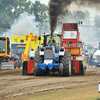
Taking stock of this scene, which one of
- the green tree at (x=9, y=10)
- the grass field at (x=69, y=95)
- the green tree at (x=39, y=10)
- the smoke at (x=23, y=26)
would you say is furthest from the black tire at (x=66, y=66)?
the green tree at (x=39, y=10)

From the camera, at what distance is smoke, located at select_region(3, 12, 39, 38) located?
7462 centimetres

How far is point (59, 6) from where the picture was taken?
1662cm

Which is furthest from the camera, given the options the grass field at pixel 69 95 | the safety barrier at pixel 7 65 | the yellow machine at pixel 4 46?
the yellow machine at pixel 4 46

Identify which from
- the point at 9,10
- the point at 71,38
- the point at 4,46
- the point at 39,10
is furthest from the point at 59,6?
the point at 39,10

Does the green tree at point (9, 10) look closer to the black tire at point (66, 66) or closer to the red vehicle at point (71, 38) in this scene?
the red vehicle at point (71, 38)

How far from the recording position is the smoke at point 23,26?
74.6 meters

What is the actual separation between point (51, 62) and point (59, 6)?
311 cm

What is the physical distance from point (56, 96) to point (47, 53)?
740 centimetres

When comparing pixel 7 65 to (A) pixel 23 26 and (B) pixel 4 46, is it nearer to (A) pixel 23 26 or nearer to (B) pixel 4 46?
(B) pixel 4 46

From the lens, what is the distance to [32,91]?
1027 centimetres

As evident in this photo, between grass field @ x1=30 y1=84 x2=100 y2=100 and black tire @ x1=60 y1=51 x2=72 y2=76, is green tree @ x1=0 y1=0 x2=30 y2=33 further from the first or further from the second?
grass field @ x1=30 y1=84 x2=100 y2=100

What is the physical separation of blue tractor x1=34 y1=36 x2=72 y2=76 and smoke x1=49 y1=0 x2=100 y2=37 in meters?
1.26

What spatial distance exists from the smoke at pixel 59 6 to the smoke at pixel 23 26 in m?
57.2

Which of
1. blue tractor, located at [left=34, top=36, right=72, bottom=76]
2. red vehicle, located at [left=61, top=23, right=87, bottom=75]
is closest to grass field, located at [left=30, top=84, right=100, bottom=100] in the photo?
blue tractor, located at [left=34, top=36, right=72, bottom=76]
